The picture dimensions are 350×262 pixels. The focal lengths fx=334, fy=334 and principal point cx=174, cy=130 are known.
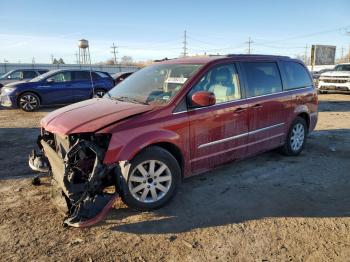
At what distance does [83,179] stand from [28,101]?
10193 millimetres

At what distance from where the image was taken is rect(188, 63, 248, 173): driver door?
443 centimetres

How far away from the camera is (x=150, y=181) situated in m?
4.02

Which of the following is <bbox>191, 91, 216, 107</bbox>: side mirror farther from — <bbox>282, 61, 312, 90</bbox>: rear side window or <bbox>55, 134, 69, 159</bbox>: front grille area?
<bbox>282, 61, 312, 90</bbox>: rear side window

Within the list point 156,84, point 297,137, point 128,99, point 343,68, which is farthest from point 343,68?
point 128,99

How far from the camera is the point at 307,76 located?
6574mm

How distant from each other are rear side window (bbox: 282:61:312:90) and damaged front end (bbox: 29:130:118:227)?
3732mm

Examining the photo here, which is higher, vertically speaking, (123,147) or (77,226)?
(123,147)

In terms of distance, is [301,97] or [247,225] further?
[301,97]

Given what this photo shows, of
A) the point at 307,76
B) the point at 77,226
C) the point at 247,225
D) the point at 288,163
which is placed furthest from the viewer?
the point at 307,76

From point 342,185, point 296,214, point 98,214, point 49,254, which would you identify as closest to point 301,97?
point 342,185

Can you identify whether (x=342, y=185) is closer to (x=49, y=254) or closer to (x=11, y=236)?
(x=49, y=254)

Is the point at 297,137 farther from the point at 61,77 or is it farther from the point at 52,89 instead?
the point at 61,77

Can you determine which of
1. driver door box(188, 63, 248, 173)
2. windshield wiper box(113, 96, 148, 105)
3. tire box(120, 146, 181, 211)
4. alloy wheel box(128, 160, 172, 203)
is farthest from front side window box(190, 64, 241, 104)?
alloy wheel box(128, 160, 172, 203)

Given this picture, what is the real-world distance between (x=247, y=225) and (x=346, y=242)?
1.00 metres
